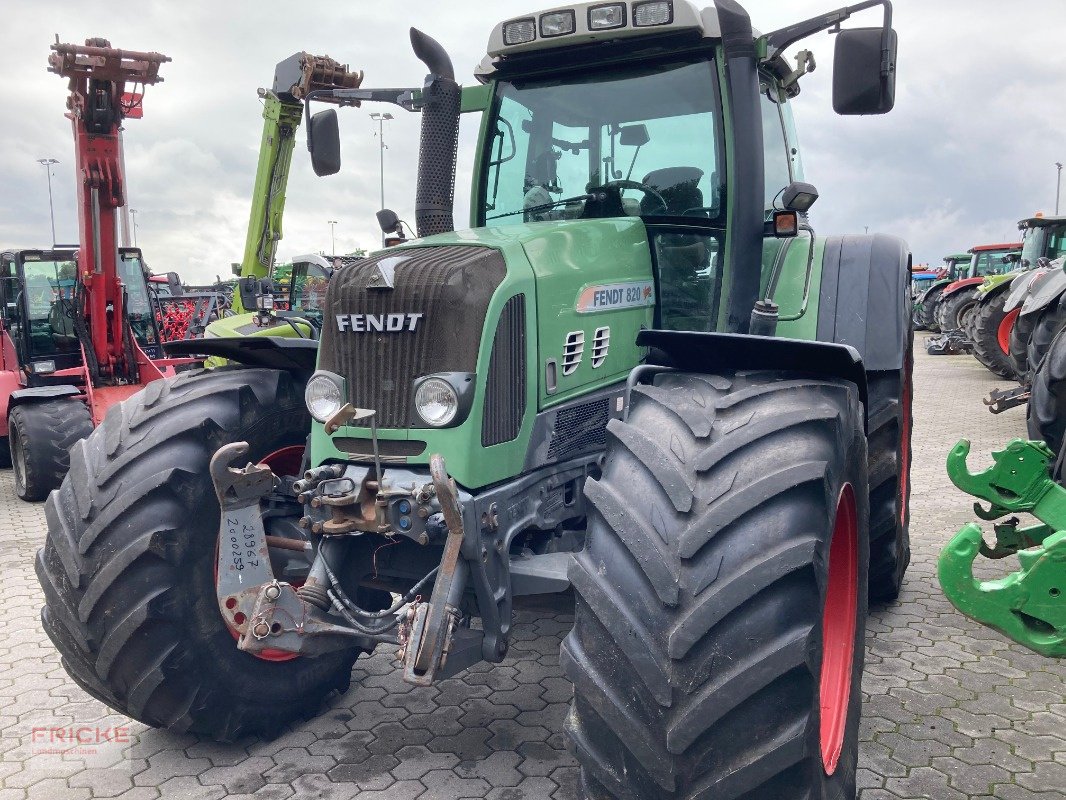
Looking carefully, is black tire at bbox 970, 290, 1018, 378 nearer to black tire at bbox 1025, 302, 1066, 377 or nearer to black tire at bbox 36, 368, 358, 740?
black tire at bbox 1025, 302, 1066, 377

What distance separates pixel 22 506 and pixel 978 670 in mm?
7624

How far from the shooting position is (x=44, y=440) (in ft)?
26.1

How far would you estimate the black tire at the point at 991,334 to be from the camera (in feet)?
45.1

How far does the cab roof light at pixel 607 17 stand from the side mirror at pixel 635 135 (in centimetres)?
43

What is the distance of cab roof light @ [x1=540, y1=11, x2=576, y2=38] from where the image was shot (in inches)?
138

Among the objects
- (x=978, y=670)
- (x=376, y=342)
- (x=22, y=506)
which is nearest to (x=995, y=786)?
(x=978, y=670)

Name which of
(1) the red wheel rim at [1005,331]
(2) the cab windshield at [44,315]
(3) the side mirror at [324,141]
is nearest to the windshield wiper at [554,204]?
(3) the side mirror at [324,141]

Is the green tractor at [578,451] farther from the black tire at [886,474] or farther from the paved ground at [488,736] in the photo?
the paved ground at [488,736]

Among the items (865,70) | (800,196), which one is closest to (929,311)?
(800,196)

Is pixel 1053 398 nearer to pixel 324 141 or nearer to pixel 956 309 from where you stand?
pixel 324 141

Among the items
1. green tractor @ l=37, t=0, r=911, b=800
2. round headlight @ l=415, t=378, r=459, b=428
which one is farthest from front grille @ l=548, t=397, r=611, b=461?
round headlight @ l=415, t=378, r=459, b=428

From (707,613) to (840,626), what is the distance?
1.05 metres

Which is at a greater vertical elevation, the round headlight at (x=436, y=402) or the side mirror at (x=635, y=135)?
the side mirror at (x=635, y=135)

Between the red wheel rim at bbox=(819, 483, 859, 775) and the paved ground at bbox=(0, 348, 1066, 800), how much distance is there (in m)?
0.45
